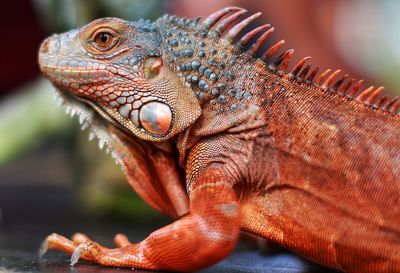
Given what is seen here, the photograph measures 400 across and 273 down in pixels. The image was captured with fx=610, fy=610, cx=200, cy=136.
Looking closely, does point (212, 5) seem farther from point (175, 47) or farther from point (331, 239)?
point (331, 239)

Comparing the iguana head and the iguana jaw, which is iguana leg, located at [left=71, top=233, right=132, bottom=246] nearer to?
the iguana jaw

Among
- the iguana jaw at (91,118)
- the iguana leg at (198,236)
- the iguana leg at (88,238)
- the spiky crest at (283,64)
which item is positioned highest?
the spiky crest at (283,64)

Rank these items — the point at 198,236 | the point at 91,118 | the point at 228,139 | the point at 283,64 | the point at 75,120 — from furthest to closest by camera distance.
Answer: the point at 75,120, the point at 91,118, the point at 283,64, the point at 228,139, the point at 198,236

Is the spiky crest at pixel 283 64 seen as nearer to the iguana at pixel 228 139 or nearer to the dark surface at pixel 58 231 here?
the iguana at pixel 228 139

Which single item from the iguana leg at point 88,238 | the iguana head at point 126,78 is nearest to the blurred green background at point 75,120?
the iguana leg at point 88,238

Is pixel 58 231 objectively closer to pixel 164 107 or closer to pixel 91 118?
pixel 91 118

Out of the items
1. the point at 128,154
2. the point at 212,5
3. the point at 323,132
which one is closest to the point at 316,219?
the point at 323,132

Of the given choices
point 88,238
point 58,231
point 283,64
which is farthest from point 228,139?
point 58,231
